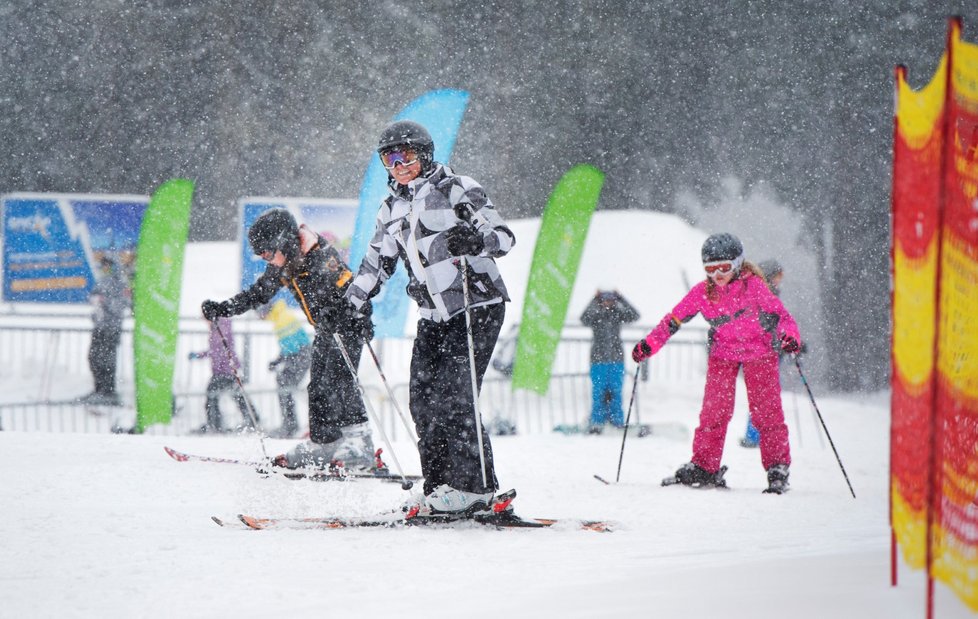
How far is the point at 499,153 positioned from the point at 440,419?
33.8 ft

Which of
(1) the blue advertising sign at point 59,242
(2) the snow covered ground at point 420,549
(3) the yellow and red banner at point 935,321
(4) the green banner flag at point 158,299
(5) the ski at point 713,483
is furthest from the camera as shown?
(1) the blue advertising sign at point 59,242

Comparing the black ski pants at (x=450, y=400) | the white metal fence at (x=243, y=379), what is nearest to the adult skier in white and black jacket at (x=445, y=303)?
the black ski pants at (x=450, y=400)

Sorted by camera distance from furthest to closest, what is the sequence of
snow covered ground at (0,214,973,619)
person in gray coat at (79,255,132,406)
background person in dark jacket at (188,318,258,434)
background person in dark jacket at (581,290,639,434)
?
person in gray coat at (79,255,132,406) < background person in dark jacket at (188,318,258,434) < background person in dark jacket at (581,290,639,434) < snow covered ground at (0,214,973,619)

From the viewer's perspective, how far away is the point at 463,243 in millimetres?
2955

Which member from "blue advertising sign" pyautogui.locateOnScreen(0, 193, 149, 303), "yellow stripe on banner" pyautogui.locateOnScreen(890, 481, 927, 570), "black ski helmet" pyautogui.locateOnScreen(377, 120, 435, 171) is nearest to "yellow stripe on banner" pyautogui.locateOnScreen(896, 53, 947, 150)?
"yellow stripe on banner" pyautogui.locateOnScreen(890, 481, 927, 570)

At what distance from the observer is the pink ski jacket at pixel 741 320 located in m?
4.29

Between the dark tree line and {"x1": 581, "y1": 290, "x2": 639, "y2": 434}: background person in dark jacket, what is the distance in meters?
4.85

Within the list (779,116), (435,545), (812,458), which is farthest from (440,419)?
(779,116)

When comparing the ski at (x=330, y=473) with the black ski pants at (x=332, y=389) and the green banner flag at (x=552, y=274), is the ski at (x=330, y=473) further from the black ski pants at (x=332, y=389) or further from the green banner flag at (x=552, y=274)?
the green banner flag at (x=552, y=274)

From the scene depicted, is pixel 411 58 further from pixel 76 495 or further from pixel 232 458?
pixel 76 495

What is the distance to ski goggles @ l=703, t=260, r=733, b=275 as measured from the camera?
14.1 feet

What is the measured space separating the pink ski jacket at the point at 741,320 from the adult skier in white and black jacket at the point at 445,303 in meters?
1.45

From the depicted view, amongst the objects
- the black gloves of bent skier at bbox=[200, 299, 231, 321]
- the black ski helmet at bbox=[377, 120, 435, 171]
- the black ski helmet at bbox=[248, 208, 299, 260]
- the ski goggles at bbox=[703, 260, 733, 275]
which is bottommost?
the black gloves of bent skier at bbox=[200, 299, 231, 321]

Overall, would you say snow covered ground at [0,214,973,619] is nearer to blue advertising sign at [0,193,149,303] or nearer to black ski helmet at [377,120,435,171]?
black ski helmet at [377,120,435,171]
